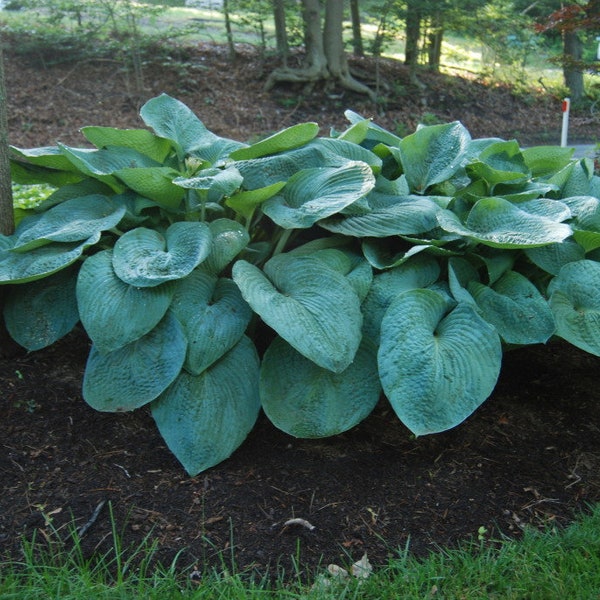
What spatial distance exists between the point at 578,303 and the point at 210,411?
141cm

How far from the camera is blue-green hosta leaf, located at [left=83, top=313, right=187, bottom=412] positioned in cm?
255

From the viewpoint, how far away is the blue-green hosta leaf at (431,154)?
3229mm

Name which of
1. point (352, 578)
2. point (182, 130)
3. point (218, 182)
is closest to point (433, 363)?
point (352, 578)

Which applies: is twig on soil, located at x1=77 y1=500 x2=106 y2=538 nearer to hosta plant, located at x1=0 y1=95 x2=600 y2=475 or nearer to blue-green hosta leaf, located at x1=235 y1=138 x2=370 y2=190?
hosta plant, located at x1=0 y1=95 x2=600 y2=475

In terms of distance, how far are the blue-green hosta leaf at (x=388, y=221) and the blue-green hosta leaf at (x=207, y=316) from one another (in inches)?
17.9

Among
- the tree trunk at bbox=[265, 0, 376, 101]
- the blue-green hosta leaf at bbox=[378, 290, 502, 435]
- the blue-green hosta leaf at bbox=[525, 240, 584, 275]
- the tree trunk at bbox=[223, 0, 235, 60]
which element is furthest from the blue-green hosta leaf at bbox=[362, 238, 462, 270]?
the tree trunk at bbox=[223, 0, 235, 60]

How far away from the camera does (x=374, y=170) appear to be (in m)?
3.09

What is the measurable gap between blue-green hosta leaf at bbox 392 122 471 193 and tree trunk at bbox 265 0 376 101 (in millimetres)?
8510

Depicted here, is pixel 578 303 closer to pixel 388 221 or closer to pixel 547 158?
pixel 388 221

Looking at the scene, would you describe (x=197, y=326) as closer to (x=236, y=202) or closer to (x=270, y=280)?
(x=270, y=280)

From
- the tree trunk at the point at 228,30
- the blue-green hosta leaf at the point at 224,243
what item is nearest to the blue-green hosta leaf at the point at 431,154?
the blue-green hosta leaf at the point at 224,243

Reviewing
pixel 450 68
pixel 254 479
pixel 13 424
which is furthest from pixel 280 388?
pixel 450 68

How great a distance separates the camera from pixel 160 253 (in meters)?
2.67

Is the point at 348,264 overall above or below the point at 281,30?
above
